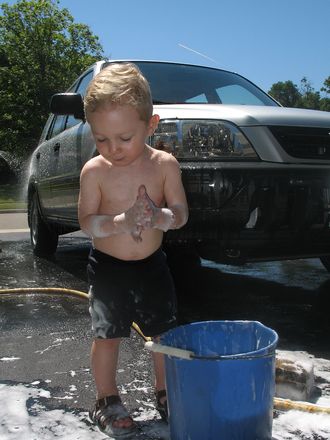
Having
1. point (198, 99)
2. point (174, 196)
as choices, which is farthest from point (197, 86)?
point (174, 196)

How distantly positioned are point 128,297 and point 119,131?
1.95ft

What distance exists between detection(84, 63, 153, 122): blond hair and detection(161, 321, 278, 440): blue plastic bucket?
0.80 m

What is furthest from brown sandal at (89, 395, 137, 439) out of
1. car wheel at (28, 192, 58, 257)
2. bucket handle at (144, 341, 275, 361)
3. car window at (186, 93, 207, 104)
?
car wheel at (28, 192, 58, 257)

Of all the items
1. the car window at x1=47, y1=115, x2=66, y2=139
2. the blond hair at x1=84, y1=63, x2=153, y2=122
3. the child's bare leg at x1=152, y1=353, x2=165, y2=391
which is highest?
the car window at x1=47, y1=115, x2=66, y2=139

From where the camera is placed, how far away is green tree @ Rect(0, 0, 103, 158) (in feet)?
106

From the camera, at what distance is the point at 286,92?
11275 cm

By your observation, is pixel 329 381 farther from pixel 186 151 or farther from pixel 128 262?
pixel 186 151

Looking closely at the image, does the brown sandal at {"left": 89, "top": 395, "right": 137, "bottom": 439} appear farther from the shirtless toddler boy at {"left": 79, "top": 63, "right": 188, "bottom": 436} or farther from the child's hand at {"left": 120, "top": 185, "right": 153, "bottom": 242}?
the child's hand at {"left": 120, "top": 185, "right": 153, "bottom": 242}

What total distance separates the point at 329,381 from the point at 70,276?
2.90 m

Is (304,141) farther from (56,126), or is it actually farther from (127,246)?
(56,126)

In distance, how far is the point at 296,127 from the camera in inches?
124

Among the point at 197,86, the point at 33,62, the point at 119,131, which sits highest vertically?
the point at 33,62

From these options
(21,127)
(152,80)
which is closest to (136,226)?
(152,80)

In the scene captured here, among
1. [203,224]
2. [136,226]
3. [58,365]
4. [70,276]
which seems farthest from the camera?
[70,276]
